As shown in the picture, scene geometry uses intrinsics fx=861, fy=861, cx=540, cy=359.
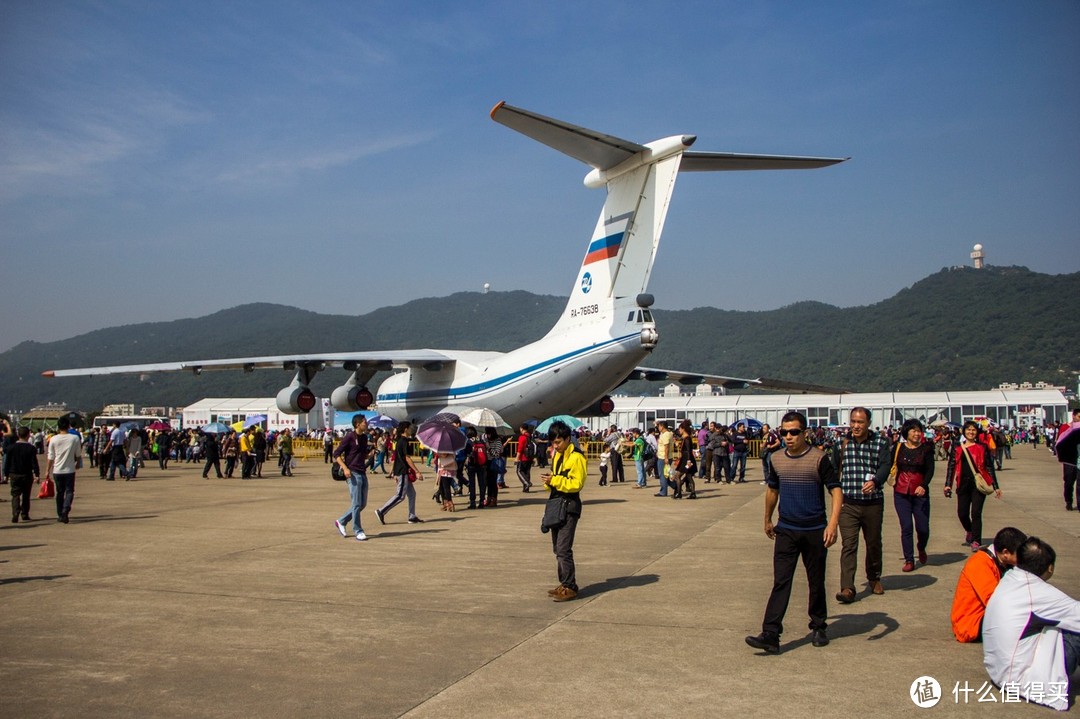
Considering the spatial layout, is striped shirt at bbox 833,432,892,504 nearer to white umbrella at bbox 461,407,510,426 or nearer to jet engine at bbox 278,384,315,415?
white umbrella at bbox 461,407,510,426

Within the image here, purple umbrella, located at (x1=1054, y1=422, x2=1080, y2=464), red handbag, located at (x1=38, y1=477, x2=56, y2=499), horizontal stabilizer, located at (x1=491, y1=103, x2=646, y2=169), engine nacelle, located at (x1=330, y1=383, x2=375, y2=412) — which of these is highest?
horizontal stabilizer, located at (x1=491, y1=103, x2=646, y2=169)

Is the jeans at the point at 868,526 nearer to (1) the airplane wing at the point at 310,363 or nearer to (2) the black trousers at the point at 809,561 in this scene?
(2) the black trousers at the point at 809,561

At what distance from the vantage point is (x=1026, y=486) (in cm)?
2058

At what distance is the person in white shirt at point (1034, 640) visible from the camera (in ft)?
15.6

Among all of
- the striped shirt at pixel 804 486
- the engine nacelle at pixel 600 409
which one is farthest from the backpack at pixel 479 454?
the engine nacelle at pixel 600 409

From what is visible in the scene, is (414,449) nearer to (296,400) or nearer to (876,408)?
(296,400)

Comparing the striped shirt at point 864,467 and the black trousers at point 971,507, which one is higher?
the striped shirt at point 864,467

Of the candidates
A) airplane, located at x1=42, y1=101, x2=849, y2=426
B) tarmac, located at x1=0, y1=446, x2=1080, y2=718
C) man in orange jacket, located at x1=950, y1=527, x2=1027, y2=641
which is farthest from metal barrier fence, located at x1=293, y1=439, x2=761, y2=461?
man in orange jacket, located at x1=950, y1=527, x2=1027, y2=641

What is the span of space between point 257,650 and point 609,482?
1910 cm

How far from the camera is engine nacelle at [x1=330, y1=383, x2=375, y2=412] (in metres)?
29.3

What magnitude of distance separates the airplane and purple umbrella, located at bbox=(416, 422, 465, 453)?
5.76m

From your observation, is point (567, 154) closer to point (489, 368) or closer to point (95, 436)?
point (489, 368)

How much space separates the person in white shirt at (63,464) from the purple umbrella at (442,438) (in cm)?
544

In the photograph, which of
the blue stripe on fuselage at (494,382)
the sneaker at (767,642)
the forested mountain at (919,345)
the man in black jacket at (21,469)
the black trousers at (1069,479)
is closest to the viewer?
the sneaker at (767,642)
